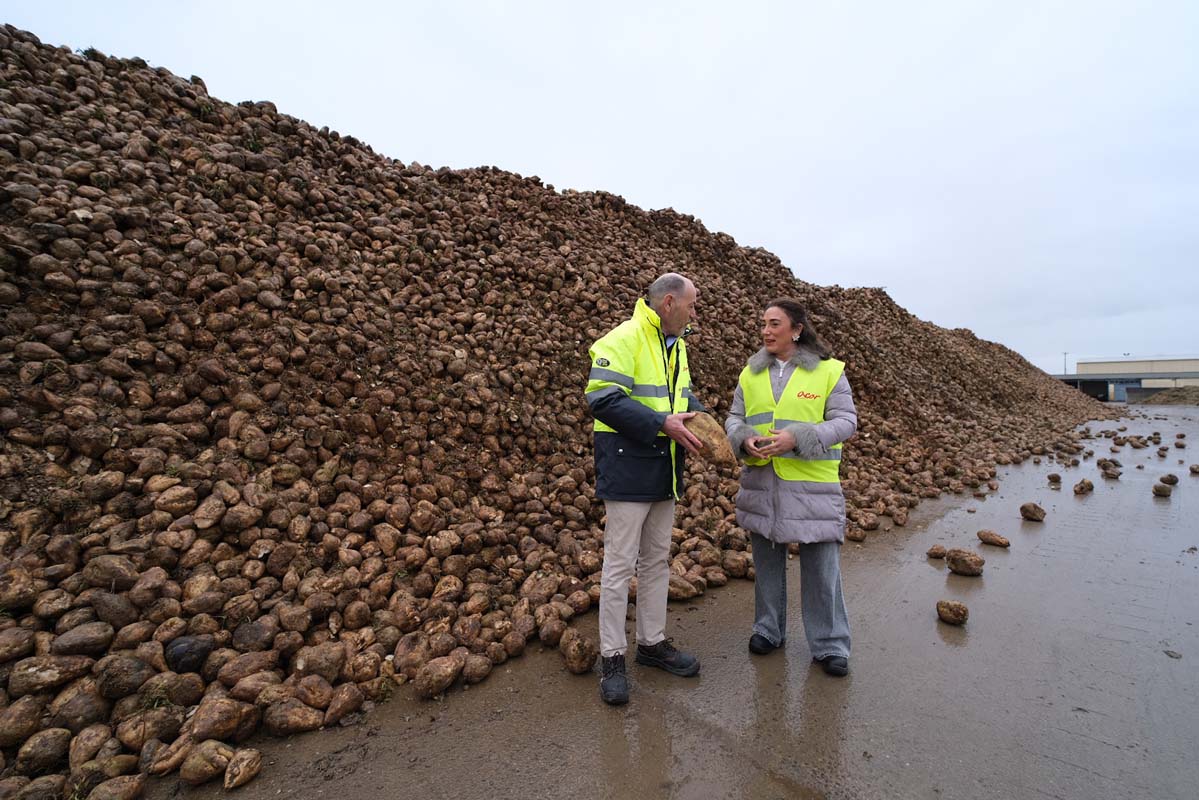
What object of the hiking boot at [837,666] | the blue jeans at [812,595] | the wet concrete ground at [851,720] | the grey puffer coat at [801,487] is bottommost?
the wet concrete ground at [851,720]

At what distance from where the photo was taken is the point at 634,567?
2766 mm

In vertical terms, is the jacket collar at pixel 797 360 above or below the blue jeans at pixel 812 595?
above

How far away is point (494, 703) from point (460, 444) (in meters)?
2.23

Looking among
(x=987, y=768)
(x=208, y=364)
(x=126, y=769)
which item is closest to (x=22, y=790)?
(x=126, y=769)

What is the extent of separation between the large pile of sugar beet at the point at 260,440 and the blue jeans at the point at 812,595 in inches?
30.6

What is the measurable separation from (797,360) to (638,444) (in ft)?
3.29

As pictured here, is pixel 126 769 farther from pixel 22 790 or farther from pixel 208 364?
pixel 208 364

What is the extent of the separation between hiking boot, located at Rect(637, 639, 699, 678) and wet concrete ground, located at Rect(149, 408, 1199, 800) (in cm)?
6

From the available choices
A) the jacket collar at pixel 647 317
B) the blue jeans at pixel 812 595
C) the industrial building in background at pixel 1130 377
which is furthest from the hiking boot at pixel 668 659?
the industrial building in background at pixel 1130 377

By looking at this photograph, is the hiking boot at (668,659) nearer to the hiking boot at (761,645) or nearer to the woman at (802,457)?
the hiking boot at (761,645)

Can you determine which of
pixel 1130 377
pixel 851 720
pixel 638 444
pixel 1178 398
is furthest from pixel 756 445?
pixel 1130 377

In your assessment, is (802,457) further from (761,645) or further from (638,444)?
(761,645)

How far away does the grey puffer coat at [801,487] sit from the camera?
8.88 feet

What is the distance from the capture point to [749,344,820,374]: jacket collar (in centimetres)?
282
